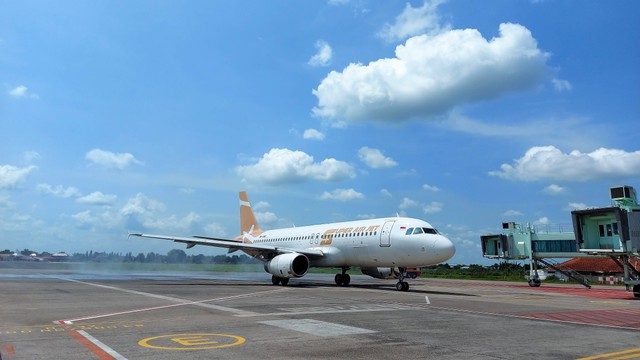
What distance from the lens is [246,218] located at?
4875cm

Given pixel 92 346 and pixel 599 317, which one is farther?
pixel 599 317

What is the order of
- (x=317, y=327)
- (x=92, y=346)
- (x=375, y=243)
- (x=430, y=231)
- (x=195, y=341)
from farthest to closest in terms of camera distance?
(x=375, y=243) → (x=430, y=231) → (x=317, y=327) → (x=195, y=341) → (x=92, y=346)

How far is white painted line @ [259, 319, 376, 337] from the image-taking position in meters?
10.3

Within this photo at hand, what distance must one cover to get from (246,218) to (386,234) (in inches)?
947

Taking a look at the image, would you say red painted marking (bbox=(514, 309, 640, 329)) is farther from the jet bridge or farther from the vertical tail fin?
the vertical tail fin

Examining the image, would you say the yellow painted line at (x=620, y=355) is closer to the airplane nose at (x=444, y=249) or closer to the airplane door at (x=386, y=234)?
the airplane nose at (x=444, y=249)

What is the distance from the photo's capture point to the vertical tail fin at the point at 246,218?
47.5 m

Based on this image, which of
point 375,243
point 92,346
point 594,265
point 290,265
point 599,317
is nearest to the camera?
point 92,346

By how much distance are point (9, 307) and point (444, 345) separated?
1452 centimetres

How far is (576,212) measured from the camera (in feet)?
Result: 86.3

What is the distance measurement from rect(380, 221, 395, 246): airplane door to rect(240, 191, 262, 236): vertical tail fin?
20943mm

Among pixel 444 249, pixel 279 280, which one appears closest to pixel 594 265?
pixel 444 249

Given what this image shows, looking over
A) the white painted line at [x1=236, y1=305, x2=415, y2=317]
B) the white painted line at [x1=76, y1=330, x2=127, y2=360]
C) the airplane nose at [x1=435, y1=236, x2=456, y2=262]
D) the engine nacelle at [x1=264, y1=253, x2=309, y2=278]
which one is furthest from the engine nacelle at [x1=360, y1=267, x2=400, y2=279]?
the white painted line at [x1=76, y1=330, x2=127, y2=360]

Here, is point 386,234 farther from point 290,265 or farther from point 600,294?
point 600,294
